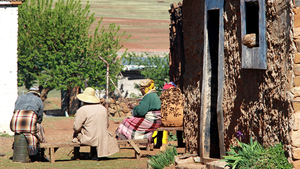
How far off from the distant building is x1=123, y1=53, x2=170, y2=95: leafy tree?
520 inches

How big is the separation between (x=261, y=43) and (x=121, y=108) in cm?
1739

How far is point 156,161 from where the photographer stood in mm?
5523

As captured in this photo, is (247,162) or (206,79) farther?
(206,79)

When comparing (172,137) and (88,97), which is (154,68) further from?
(88,97)

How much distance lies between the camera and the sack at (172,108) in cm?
723

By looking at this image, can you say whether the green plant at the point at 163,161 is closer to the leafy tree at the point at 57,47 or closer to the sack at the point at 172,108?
the sack at the point at 172,108

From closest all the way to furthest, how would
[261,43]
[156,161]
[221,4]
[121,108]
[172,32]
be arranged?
1. [261,43]
2. [221,4]
3. [156,161]
4. [172,32]
5. [121,108]

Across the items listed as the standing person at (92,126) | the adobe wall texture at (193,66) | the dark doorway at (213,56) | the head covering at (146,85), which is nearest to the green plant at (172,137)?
the head covering at (146,85)

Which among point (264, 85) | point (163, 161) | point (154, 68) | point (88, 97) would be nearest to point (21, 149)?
point (88, 97)

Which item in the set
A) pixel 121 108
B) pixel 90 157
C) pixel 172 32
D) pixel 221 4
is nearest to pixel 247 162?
pixel 221 4

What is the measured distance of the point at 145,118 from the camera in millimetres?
7207

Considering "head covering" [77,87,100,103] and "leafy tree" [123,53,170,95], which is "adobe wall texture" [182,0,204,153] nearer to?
"head covering" [77,87,100,103]

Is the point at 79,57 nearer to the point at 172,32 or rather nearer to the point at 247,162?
the point at 172,32

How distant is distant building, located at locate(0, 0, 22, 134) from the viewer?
1029 cm
